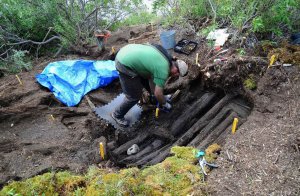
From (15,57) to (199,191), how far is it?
17.1 ft

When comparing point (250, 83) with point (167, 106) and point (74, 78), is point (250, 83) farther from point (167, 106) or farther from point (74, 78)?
point (74, 78)

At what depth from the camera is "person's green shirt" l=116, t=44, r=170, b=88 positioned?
3.92m

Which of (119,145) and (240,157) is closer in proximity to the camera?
(240,157)

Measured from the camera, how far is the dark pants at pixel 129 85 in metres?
4.30

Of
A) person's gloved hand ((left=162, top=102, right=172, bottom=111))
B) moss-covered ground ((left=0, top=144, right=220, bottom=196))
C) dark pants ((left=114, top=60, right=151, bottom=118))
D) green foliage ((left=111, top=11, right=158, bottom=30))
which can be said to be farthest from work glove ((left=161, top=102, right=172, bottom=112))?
green foliage ((left=111, top=11, right=158, bottom=30))

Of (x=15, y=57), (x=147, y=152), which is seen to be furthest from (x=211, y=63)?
(x=15, y=57)

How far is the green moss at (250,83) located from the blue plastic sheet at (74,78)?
278 cm

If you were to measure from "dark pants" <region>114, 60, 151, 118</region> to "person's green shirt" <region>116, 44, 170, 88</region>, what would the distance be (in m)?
0.11

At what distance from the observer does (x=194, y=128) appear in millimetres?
4148

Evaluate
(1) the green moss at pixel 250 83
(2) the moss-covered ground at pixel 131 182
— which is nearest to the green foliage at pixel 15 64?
(2) the moss-covered ground at pixel 131 182

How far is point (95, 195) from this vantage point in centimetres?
248

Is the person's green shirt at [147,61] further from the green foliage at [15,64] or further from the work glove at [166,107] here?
the green foliage at [15,64]

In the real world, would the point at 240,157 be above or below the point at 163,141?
above

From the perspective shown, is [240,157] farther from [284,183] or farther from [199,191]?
[199,191]
